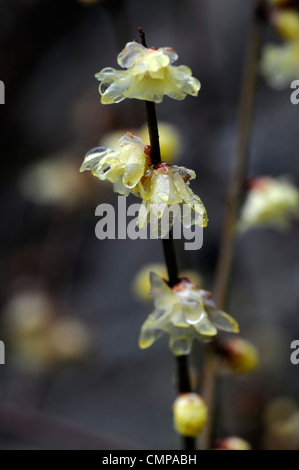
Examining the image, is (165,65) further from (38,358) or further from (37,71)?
(37,71)

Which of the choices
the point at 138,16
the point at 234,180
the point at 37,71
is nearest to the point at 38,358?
the point at 234,180

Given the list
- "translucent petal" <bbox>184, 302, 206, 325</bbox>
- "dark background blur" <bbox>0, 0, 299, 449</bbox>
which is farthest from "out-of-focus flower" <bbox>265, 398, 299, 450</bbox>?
"translucent petal" <bbox>184, 302, 206, 325</bbox>

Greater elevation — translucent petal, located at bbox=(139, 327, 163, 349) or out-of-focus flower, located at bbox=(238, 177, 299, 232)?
out-of-focus flower, located at bbox=(238, 177, 299, 232)

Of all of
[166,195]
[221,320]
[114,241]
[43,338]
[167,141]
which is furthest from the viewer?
[114,241]

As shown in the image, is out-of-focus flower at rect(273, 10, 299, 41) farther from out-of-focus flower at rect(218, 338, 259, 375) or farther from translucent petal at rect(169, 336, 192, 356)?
translucent petal at rect(169, 336, 192, 356)

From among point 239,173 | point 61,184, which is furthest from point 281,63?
point 61,184

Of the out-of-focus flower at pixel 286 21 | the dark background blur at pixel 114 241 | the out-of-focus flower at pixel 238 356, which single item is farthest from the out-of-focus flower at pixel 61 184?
the out-of-focus flower at pixel 238 356

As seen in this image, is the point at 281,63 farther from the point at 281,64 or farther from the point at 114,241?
the point at 114,241
